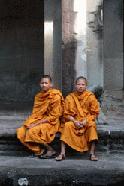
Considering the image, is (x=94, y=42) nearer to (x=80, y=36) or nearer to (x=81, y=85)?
(x=80, y=36)

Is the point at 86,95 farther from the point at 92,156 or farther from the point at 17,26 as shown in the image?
the point at 17,26

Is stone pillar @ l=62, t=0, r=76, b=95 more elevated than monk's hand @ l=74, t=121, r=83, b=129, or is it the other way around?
stone pillar @ l=62, t=0, r=76, b=95

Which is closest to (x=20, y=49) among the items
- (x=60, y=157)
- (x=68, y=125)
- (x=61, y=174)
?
(x=68, y=125)

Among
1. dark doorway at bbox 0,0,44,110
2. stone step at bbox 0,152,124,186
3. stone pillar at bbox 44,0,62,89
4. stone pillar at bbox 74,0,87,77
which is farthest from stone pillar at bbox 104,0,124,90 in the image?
stone step at bbox 0,152,124,186

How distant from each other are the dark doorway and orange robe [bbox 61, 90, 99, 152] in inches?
216

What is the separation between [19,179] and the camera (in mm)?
6277

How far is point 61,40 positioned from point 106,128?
1.74m

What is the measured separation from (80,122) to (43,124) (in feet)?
1.85

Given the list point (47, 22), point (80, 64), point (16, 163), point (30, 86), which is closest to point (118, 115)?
point (80, 64)

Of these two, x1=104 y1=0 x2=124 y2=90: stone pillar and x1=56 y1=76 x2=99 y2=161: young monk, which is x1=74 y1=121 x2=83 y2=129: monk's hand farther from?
x1=104 y1=0 x2=124 y2=90: stone pillar

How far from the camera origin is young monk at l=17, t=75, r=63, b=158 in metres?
7.02

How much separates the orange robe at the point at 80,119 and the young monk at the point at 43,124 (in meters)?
0.18

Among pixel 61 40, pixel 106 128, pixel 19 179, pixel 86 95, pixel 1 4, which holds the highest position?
pixel 1 4

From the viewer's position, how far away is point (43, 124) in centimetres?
711
